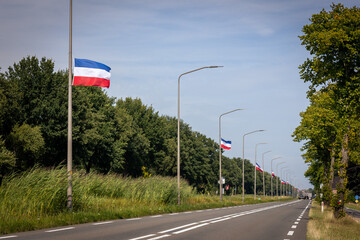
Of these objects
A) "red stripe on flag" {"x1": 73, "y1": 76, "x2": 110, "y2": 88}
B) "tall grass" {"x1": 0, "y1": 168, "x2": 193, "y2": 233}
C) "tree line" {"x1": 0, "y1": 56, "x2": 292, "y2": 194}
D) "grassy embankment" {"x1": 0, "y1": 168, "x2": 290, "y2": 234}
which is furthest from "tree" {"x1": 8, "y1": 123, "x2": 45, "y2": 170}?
"red stripe on flag" {"x1": 73, "y1": 76, "x2": 110, "y2": 88}

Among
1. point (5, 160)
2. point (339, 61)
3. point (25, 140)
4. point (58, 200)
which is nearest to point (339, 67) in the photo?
point (339, 61)

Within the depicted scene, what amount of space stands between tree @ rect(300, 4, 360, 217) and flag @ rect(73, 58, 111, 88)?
10741 mm

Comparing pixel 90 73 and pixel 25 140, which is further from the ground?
pixel 90 73

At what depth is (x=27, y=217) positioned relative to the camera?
13508 mm

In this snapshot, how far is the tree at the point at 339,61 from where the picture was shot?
794 inches

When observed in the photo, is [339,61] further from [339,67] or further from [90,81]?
[90,81]

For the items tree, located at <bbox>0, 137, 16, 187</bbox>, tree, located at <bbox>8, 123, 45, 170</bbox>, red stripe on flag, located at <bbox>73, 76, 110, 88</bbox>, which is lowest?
tree, located at <bbox>0, 137, 16, 187</bbox>

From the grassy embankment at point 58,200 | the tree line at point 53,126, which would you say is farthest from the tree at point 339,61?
the tree line at point 53,126

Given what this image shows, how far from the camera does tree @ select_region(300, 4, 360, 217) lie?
20156mm

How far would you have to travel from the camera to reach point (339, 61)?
21297 mm

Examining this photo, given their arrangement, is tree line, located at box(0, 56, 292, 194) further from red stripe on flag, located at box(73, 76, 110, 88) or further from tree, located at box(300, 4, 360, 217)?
tree, located at box(300, 4, 360, 217)

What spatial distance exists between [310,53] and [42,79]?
3186 centimetres

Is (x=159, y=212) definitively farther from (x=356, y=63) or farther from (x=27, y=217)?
(x=356, y=63)

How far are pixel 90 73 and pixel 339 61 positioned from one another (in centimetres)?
1246
